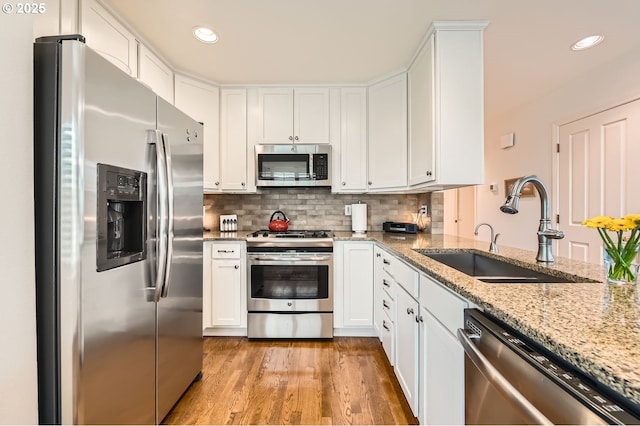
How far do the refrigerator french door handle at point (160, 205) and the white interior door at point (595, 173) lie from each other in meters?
3.34

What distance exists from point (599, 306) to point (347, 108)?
254 centimetres

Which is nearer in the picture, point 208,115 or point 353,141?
point 208,115

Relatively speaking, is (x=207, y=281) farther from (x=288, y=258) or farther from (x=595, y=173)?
(x=595, y=173)

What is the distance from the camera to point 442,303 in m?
1.20

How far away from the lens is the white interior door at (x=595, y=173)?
2387 mm

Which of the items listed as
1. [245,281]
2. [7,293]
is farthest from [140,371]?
[245,281]

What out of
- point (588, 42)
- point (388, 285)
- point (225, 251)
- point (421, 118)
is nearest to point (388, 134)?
point (421, 118)

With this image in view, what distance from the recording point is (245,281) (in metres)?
2.66

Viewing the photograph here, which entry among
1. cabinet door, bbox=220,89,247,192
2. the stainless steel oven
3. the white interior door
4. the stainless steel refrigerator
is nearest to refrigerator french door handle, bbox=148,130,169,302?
the stainless steel refrigerator

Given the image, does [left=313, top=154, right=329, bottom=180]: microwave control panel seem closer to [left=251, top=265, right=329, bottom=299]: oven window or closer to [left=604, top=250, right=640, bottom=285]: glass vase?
[left=251, top=265, right=329, bottom=299]: oven window

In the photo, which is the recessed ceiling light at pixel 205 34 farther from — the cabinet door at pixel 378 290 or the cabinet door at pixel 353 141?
the cabinet door at pixel 378 290

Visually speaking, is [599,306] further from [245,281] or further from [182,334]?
[245,281]

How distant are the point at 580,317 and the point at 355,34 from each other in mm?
2059

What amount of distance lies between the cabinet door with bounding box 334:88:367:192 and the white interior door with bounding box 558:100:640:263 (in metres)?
2.06
